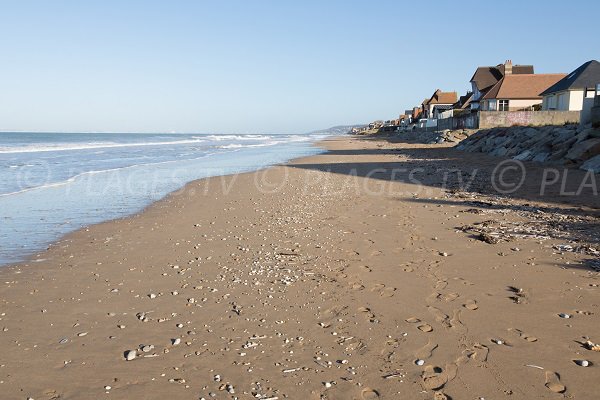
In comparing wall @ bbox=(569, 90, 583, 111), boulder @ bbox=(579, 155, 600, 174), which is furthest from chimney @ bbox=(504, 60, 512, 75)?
boulder @ bbox=(579, 155, 600, 174)

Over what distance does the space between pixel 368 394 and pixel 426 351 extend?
843mm

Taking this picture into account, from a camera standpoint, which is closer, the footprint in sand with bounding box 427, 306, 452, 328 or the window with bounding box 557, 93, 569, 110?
the footprint in sand with bounding box 427, 306, 452, 328

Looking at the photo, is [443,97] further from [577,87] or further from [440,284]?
[440,284]

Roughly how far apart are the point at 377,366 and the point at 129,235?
6.36 meters

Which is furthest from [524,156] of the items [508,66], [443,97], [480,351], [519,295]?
[443,97]

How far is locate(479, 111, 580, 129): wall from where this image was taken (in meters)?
30.6

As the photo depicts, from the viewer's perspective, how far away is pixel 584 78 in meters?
34.8

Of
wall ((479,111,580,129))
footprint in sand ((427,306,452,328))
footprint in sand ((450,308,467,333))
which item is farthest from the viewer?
wall ((479,111,580,129))

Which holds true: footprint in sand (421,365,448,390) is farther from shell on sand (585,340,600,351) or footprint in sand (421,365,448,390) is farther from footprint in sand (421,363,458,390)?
shell on sand (585,340,600,351)

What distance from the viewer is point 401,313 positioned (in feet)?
15.2

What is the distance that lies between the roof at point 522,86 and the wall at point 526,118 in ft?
51.1

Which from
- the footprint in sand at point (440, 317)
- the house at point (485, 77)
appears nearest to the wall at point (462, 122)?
the house at point (485, 77)

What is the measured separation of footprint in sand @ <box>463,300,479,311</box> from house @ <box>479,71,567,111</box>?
49779mm

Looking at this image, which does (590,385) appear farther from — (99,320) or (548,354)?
(99,320)
